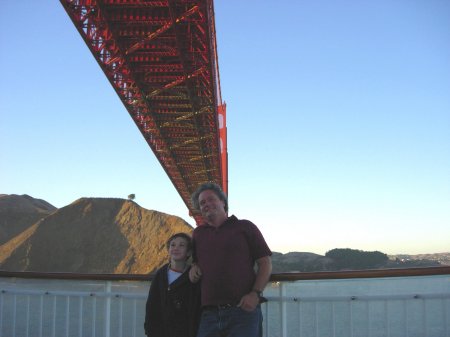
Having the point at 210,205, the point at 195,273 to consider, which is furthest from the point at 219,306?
the point at 210,205

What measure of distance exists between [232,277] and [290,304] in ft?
2.16

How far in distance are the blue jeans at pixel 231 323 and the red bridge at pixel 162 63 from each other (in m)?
6.73

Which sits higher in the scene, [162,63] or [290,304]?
[162,63]

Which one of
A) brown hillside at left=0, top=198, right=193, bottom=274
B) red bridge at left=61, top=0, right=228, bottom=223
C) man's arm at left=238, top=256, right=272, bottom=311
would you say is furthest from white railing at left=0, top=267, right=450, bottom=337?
brown hillside at left=0, top=198, right=193, bottom=274

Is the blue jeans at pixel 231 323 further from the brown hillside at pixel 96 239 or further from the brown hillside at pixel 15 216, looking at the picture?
the brown hillside at pixel 15 216

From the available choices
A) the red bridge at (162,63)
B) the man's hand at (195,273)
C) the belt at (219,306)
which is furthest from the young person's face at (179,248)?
the red bridge at (162,63)

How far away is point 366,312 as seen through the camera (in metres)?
2.86

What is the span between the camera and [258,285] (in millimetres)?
2498

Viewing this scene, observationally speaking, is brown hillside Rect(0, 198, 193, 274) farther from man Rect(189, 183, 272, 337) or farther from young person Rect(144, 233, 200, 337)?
man Rect(189, 183, 272, 337)

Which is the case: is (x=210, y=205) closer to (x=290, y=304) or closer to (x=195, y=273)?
(x=195, y=273)

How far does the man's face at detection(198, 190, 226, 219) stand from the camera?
2.65m

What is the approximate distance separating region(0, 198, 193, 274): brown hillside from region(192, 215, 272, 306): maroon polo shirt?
43354 millimetres

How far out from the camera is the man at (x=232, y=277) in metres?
2.48

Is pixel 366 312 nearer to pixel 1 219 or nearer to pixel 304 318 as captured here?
pixel 304 318
